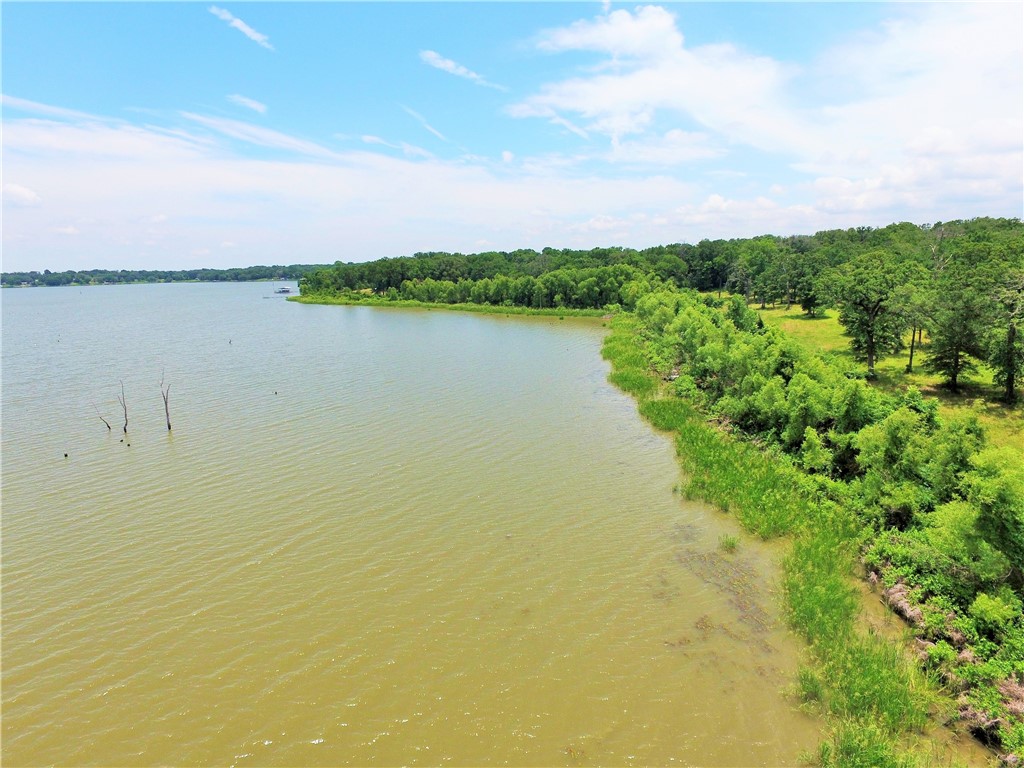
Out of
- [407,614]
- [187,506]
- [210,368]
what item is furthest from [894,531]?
[210,368]

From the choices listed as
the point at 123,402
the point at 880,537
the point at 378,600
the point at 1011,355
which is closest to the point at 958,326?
the point at 1011,355

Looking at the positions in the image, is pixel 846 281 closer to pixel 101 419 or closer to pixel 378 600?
pixel 378 600

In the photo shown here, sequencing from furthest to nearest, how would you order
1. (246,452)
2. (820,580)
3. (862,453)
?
(246,452)
(862,453)
(820,580)

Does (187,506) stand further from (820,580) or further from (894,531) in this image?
(894,531)

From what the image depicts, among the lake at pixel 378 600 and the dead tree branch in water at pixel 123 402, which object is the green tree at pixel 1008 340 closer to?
the lake at pixel 378 600

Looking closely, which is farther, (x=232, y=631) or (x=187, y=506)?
(x=187, y=506)

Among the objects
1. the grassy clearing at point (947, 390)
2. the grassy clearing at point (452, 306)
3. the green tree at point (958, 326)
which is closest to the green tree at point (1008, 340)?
the green tree at point (958, 326)
